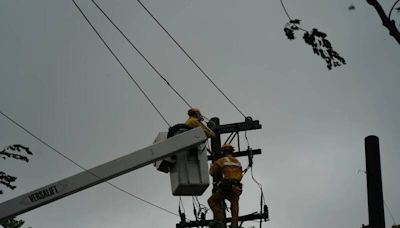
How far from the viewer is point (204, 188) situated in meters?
9.86

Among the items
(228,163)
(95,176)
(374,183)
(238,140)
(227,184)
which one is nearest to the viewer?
(374,183)

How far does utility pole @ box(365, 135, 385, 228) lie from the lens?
548 centimetres

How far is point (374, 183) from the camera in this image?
5574 millimetres

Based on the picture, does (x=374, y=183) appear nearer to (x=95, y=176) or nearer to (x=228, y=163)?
(x=95, y=176)

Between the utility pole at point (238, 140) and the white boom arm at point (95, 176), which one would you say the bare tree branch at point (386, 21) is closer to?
the white boom arm at point (95, 176)

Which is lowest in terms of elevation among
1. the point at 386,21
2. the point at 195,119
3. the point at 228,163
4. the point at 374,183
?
the point at 374,183

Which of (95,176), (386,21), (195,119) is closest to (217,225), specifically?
(195,119)

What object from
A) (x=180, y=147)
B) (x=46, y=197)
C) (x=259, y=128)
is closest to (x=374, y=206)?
(x=180, y=147)

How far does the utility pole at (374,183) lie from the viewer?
18.0 feet

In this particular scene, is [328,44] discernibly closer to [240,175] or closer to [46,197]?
[46,197]

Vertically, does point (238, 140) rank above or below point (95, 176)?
above

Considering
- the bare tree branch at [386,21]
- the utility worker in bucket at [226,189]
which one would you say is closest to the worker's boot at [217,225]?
the utility worker in bucket at [226,189]

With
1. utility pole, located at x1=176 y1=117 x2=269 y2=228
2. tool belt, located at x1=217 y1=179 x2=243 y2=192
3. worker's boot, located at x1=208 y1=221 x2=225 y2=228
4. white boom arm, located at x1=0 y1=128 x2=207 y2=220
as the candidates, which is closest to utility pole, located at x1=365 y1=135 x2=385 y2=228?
white boom arm, located at x1=0 y1=128 x2=207 y2=220

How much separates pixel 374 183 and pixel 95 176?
4.86 metres
